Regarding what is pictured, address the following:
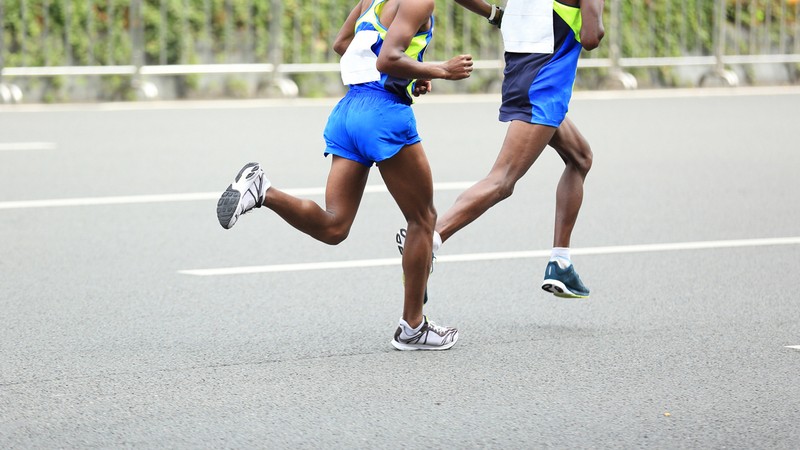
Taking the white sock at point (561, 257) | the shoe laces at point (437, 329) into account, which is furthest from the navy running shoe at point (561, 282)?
the shoe laces at point (437, 329)

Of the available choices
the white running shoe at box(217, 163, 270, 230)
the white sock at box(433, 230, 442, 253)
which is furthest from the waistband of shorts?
the white sock at box(433, 230, 442, 253)

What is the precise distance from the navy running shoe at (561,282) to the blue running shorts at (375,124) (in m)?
1.26

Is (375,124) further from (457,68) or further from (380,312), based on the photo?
(380,312)

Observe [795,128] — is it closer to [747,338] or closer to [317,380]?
[747,338]

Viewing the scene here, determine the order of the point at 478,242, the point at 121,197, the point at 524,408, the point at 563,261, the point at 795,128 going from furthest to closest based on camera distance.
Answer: the point at 795,128 < the point at 121,197 < the point at 478,242 < the point at 563,261 < the point at 524,408

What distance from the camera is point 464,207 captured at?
6.50m

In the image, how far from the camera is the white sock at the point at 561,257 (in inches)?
262

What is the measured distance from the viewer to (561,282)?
21.7 feet

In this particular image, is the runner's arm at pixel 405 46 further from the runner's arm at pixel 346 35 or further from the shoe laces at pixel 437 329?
the shoe laces at pixel 437 329

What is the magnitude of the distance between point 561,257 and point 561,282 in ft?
0.42

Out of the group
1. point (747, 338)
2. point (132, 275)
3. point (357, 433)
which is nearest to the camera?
point (357, 433)

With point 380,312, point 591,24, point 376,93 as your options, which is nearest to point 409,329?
point 380,312

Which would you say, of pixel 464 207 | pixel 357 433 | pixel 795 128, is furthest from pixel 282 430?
pixel 795 128

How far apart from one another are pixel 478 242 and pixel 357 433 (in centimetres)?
403
